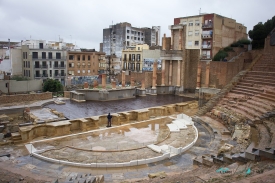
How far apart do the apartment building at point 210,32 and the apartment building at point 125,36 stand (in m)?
24.9

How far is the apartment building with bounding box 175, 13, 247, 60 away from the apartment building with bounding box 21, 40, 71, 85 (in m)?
25.6

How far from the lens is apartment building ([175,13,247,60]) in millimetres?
45469

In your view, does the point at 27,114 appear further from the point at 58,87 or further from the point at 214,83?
the point at 214,83

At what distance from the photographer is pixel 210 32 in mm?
45375

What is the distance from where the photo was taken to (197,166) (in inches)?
449

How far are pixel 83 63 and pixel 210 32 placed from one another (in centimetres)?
2666

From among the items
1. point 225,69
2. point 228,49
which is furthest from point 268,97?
point 228,49

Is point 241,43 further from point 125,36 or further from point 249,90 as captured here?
point 125,36

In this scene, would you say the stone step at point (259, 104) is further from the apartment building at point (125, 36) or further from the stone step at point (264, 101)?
the apartment building at point (125, 36)

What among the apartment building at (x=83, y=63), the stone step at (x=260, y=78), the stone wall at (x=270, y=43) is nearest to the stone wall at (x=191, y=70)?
the stone wall at (x=270, y=43)

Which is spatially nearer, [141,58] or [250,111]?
[250,111]

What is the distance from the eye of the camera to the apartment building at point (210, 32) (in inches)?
1790

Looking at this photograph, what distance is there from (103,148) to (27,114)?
38.8 feet

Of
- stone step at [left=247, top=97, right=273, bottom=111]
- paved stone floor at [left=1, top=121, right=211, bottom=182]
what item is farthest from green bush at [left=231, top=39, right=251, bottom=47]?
paved stone floor at [left=1, top=121, right=211, bottom=182]
